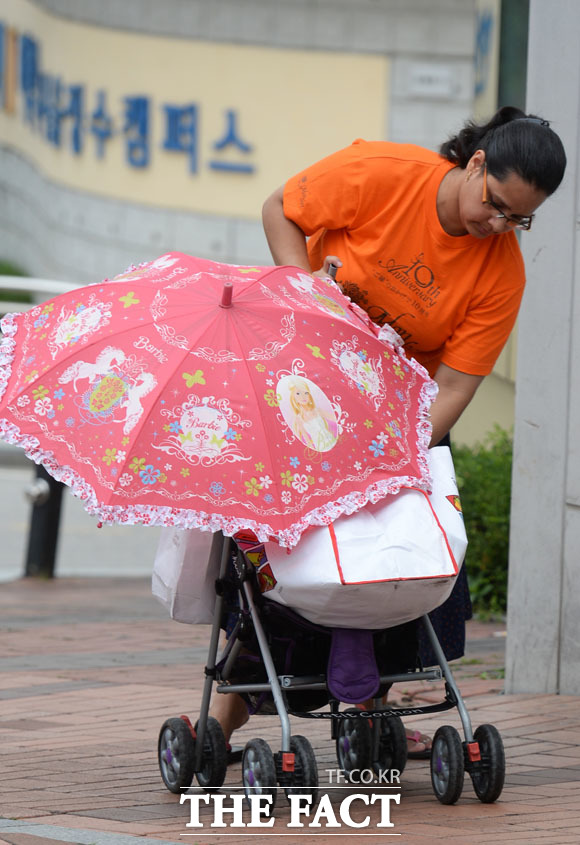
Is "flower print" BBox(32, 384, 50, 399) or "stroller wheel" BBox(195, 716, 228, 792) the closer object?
"flower print" BBox(32, 384, 50, 399)

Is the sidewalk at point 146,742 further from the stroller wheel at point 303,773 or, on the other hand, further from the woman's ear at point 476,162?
the woman's ear at point 476,162

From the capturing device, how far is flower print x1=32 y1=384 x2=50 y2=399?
3758 mm

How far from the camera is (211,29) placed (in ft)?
61.0

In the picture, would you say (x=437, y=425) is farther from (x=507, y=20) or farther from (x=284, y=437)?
(x=507, y=20)

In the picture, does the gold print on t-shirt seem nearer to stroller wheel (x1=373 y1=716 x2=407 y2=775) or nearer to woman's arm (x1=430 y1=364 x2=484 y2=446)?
woman's arm (x1=430 y1=364 x2=484 y2=446)

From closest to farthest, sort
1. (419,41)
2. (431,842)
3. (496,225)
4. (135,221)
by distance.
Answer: (431,842), (496,225), (419,41), (135,221)

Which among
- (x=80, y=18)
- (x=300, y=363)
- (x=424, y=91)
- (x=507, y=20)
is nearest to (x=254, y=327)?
(x=300, y=363)

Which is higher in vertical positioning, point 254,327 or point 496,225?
point 496,225

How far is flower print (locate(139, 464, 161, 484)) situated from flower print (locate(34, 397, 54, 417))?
31cm

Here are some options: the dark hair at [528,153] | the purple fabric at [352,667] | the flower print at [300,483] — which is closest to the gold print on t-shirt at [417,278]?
the dark hair at [528,153]

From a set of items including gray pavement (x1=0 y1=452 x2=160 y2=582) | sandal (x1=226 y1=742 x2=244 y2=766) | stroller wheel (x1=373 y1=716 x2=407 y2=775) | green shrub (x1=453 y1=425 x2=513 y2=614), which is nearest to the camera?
stroller wheel (x1=373 y1=716 x2=407 y2=775)

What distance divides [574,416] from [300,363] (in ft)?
6.38

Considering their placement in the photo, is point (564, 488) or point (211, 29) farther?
point (211, 29)

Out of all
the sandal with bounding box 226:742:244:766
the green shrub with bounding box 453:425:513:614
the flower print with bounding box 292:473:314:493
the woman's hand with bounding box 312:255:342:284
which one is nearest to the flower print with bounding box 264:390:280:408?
the flower print with bounding box 292:473:314:493
